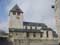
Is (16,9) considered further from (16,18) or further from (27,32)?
(27,32)

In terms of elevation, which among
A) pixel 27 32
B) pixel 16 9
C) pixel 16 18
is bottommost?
pixel 27 32

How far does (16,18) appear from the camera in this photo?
2303mm

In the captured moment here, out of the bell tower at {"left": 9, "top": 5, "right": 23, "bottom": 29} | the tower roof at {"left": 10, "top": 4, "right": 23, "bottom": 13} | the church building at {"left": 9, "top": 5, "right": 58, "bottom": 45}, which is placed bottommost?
the church building at {"left": 9, "top": 5, "right": 58, "bottom": 45}

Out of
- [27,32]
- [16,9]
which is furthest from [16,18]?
[27,32]

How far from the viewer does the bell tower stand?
7.44ft

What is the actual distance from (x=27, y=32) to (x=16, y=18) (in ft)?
0.80

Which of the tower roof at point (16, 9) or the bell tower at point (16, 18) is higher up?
the tower roof at point (16, 9)

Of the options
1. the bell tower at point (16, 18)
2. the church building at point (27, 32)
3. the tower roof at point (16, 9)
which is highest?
the tower roof at point (16, 9)

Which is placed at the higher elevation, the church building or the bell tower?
the bell tower

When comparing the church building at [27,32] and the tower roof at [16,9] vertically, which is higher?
the tower roof at [16,9]

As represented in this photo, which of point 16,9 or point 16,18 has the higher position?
point 16,9

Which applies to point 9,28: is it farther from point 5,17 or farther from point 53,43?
point 53,43

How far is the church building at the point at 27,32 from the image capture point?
225 cm

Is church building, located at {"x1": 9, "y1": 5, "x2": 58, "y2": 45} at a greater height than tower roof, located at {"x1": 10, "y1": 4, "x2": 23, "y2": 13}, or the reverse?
tower roof, located at {"x1": 10, "y1": 4, "x2": 23, "y2": 13}
